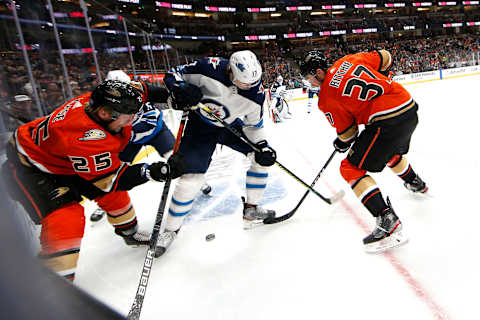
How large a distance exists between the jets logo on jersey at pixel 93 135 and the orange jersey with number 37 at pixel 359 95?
1.26 meters

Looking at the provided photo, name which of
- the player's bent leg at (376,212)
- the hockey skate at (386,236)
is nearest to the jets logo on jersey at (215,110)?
the player's bent leg at (376,212)

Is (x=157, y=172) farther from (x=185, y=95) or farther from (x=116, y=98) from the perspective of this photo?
(x=185, y=95)

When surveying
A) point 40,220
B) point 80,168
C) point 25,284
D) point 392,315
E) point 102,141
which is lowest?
point 392,315

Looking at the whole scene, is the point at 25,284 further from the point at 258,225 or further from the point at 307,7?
the point at 307,7

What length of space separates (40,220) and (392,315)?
1611 millimetres

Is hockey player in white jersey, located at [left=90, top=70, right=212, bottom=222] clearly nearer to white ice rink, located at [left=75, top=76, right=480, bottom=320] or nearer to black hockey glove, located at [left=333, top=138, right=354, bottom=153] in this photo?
white ice rink, located at [left=75, top=76, right=480, bottom=320]

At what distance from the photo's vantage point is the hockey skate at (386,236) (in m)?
1.67

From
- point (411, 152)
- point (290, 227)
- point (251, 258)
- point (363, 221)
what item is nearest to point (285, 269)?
point (251, 258)

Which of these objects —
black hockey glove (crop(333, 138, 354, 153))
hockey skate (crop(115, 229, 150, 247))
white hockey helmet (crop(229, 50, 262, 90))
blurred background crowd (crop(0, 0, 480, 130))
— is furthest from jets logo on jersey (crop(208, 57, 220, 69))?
blurred background crowd (crop(0, 0, 480, 130))

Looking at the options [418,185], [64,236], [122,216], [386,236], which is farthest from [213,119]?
[418,185]

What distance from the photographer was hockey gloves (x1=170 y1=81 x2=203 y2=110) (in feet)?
6.05

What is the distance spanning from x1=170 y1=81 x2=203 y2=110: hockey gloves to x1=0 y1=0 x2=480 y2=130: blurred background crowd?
2.01 meters

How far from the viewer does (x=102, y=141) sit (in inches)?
56.6

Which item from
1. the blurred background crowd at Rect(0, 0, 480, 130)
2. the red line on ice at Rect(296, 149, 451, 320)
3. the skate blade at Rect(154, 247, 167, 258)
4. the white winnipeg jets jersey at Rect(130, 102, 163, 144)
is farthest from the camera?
the blurred background crowd at Rect(0, 0, 480, 130)
